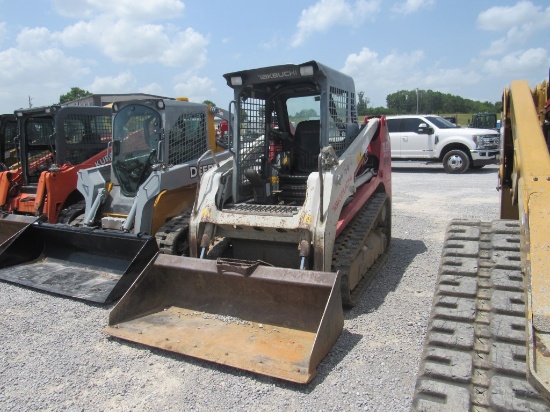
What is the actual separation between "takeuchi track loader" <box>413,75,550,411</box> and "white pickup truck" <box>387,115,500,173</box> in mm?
13370

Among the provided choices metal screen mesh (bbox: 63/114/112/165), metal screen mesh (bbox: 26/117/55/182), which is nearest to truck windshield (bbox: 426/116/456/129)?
metal screen mesh (bbox: 63/114/112/165)

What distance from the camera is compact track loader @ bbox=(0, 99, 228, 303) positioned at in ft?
18.6

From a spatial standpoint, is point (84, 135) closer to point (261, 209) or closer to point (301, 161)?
point (301, 161)

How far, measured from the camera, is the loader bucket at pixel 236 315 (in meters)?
3.64

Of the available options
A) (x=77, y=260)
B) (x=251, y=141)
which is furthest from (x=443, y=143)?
(x=77, y=260)

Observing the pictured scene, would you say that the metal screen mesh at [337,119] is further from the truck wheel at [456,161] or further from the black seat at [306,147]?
the truck wheel at [456,161]

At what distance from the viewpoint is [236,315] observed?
14.5ft

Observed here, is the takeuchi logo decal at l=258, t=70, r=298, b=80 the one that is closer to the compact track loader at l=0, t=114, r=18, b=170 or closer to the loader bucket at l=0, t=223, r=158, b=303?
the loader bucket at l=0, t=223, r=158, b=303

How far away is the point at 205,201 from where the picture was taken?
527 centimetres

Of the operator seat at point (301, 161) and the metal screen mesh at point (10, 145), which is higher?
the metal screen mesh at point (10, 145)

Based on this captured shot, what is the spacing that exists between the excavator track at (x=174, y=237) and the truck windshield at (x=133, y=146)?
120 cm

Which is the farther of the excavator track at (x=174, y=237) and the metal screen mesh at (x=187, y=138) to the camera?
the metal screen mesh at (x=187, y=138)

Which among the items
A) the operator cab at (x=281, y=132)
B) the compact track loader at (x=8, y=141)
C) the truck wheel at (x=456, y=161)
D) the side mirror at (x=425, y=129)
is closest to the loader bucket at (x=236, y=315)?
the operator cab at (x=281, y=132)

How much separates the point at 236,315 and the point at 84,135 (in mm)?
5868
